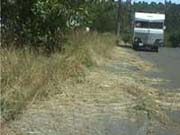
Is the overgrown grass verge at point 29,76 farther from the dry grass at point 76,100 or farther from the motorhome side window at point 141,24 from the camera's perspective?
the motorhome side window at point 141,24

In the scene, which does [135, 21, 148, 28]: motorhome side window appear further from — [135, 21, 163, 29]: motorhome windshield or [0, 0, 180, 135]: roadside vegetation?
[0, 0, 180, 135]: roadside vegetation

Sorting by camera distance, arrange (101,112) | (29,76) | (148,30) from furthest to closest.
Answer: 1. (148,30)
2. (29,76)
3. (101,112)

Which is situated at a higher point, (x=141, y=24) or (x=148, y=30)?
(x=141, y=24)

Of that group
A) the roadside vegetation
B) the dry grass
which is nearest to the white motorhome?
the roadside vegetation

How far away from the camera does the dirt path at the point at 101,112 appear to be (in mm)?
9461

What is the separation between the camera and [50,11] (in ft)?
56.0

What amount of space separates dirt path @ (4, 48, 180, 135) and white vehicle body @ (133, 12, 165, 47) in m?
29.6

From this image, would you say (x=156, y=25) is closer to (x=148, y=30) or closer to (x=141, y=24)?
(x=148, y=30)

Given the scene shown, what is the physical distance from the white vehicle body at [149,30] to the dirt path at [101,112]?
2960 cm

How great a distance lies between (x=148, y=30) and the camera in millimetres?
44281

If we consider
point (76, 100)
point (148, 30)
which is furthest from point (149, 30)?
point (76, 100)

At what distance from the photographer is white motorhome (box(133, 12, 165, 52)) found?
146 ft

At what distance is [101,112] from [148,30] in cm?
3369

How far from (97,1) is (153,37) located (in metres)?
25.2
